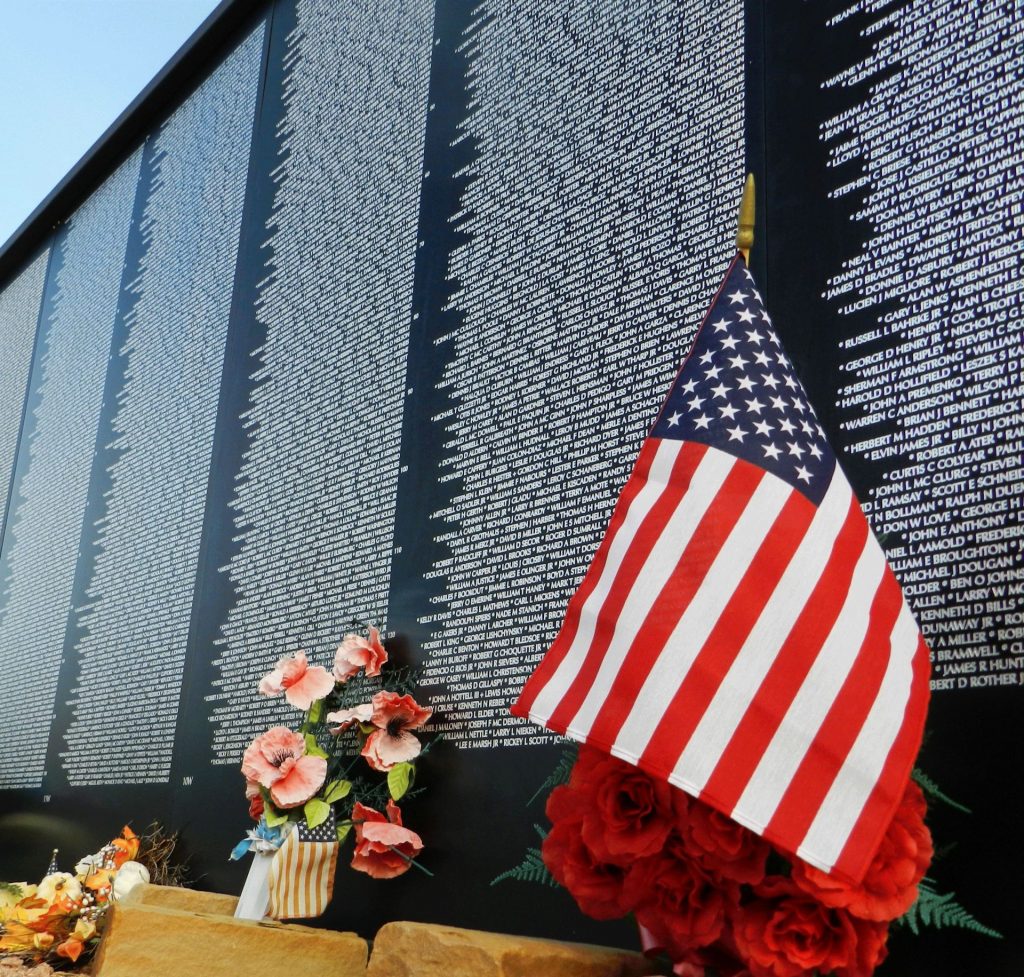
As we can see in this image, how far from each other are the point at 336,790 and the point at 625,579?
1563 mm

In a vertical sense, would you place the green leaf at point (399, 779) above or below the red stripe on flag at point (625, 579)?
below

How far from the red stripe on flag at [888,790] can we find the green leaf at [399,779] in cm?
164

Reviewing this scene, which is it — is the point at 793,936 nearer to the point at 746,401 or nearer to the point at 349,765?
the point at 746,401

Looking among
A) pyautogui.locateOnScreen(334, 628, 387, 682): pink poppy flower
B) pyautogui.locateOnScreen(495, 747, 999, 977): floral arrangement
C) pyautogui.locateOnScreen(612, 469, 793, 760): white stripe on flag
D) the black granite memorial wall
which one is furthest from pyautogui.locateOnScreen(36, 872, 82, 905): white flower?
pyautogui.locateOnScreen(612, 469, 793, 760): white stripe on flag

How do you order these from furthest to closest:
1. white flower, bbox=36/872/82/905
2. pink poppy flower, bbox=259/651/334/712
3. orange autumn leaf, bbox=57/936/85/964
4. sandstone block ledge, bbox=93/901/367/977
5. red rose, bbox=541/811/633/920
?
white flower, bbox=36/872/82/905, orange autumn leaf, bbox=57/936/85/964, pink poppy flower, bbox=259/651/334/712, sandstone block ledge, bbox=93/901/367/977, red rose, bbox=541/811/633/920

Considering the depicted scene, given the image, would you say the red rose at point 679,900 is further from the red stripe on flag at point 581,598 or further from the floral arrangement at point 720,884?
the red stripe on flag at point 581,598

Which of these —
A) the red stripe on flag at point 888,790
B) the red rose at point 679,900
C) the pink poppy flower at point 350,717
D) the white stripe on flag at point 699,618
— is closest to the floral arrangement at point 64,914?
the pink poppy flower at point 350,717

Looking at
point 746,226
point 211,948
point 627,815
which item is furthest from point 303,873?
point 746,226

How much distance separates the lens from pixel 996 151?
6.68 ft

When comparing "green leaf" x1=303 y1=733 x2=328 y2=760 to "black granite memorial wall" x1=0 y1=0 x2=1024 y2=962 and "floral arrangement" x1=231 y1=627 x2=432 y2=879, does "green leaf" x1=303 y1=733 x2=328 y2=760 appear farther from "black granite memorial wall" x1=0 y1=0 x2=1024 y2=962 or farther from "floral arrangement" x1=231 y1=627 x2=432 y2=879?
"black granite memorial wall" x1=0 y1=0 x2=1024 y2=962

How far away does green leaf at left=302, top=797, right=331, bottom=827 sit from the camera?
287 cm

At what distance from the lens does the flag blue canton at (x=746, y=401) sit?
1.69 meters

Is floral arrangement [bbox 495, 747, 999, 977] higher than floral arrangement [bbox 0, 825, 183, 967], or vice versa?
floral arrangement [bbox 495, 747, 999, 977]

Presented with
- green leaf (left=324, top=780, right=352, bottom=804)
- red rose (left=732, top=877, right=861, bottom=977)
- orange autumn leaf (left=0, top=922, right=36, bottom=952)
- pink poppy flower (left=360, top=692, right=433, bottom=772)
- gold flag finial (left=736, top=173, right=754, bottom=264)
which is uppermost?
gold flag finial (left=736, top=173, right=754, bottom=264)
